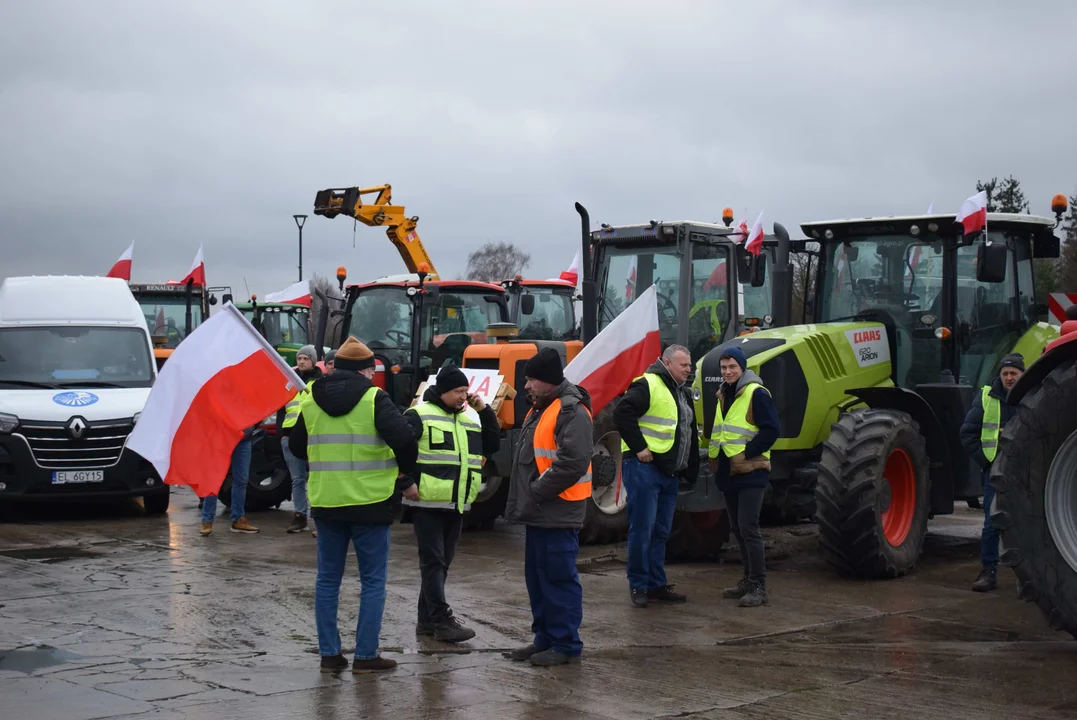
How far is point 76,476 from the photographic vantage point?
13312mm

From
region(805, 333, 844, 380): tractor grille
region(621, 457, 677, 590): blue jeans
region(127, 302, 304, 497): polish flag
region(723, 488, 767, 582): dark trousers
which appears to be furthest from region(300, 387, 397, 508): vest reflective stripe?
region(805, 333, 844, 380): tractor grille

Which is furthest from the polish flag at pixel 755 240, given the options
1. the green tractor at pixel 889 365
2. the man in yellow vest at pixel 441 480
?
the man in yellow vest at pixel 441 480

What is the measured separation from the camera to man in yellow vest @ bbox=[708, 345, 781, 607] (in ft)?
28.9

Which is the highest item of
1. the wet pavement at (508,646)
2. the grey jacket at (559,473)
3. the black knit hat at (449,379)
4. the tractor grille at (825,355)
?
the tractor grille at (825,355)

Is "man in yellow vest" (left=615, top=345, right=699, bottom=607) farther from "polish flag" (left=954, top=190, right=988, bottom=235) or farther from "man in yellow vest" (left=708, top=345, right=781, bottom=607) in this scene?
"polish flag" (left=954, top=190, right=988, bottom=235)

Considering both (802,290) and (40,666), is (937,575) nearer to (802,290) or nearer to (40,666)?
(802,290)

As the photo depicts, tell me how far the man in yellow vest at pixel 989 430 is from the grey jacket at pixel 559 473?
12.3 ft

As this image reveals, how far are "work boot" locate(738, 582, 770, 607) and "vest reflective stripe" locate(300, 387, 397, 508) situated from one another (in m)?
3.05

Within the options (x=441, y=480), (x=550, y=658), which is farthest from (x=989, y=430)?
(x=441, y=480)

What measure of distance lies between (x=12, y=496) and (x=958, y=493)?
9.51m

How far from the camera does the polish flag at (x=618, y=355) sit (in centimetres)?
971

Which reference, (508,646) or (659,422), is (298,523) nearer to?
(659,422)

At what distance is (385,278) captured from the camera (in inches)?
593

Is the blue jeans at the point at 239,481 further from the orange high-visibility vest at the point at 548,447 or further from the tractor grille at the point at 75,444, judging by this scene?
the orange high-visibility vest at the point at 548,447
